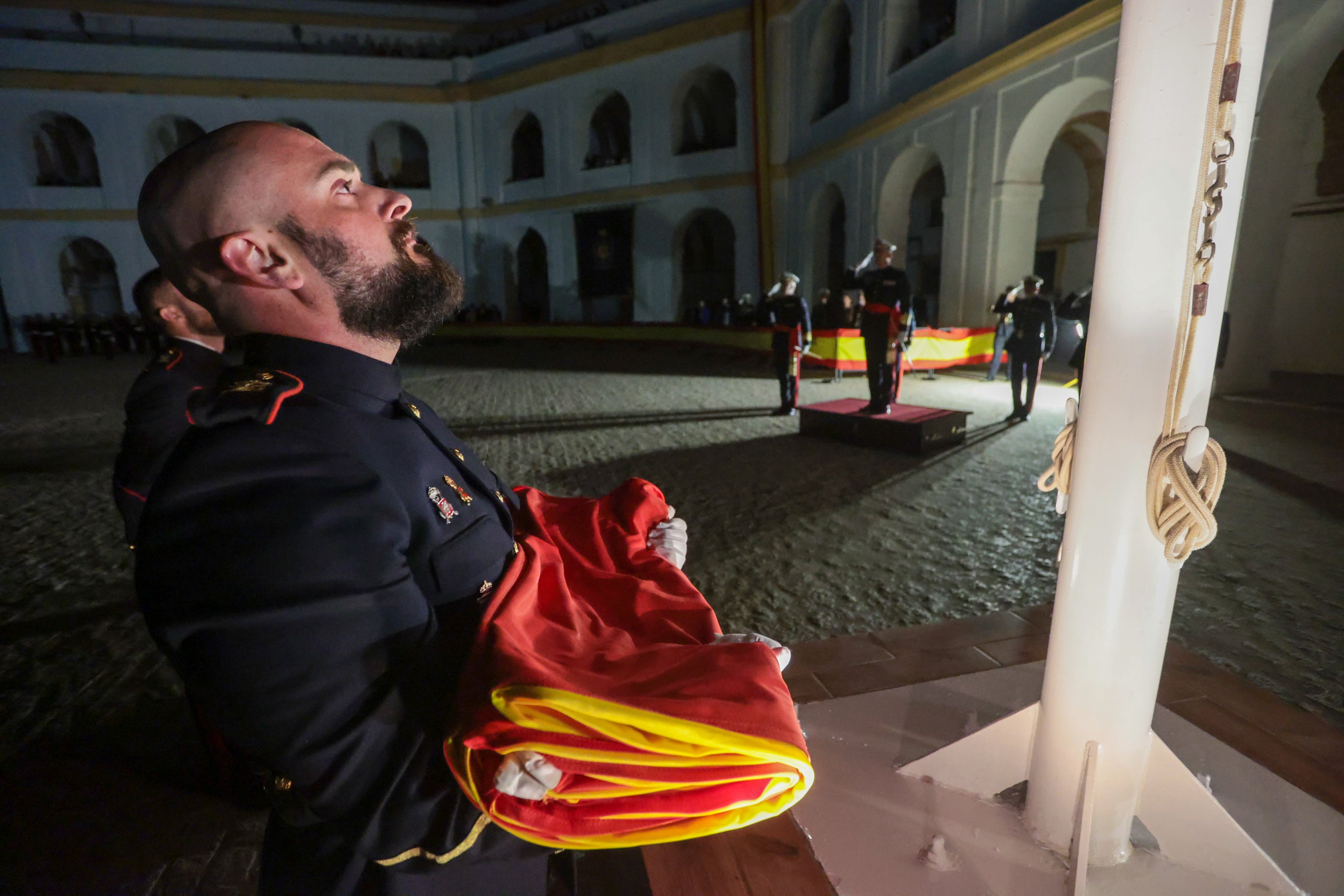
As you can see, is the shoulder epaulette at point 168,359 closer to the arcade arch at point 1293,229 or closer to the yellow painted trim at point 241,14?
the arcade arch at point 1293,229

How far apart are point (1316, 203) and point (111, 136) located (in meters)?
29.5

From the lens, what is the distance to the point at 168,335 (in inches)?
82.1

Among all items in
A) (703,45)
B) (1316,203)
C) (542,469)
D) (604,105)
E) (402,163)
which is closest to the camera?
(542,469)

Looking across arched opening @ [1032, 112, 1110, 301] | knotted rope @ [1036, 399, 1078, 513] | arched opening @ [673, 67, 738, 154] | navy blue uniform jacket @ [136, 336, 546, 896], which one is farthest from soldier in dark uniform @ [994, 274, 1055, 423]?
arched opening @ [673, 67, 738, 154]

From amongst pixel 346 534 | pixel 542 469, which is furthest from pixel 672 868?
pixel 542 469

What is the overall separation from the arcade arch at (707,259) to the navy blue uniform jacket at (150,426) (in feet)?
69.0

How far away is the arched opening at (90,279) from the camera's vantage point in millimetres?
22062

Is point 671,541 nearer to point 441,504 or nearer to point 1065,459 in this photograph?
point 441,504

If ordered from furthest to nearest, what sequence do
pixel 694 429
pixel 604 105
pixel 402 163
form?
pixel 402 163 < pixel 604 105 < pixel 694 429

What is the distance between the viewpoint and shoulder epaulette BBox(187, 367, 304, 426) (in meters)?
0.79

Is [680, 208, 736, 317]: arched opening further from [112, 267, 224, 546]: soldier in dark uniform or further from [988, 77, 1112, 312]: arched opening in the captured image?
[112, 267, 224, 546]: soldier in dark uniform

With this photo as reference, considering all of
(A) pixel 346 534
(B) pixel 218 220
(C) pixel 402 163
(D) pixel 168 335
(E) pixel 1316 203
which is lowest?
(A) pixel 346 534

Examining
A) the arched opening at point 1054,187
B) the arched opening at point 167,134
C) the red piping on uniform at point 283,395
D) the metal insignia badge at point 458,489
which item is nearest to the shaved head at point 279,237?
the red piping on uniform at point 283,395

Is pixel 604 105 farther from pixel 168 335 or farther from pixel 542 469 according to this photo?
pixel 168 335
